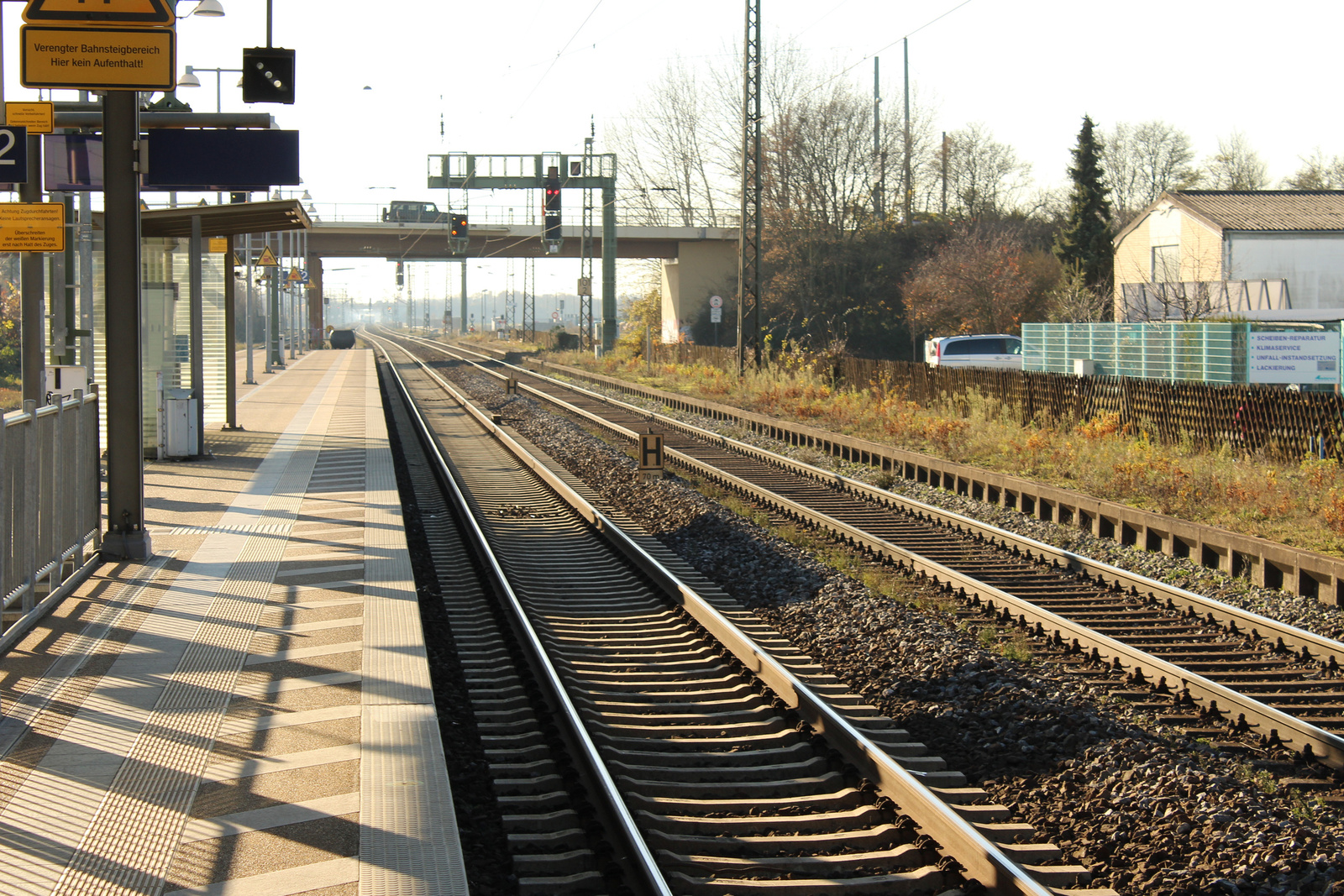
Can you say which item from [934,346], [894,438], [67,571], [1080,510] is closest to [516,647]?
[67,571]

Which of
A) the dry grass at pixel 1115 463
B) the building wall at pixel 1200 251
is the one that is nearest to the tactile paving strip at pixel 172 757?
the dry grass at pixel 1115 463

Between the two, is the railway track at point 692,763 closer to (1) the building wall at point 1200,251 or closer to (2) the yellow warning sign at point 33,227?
(2) the yellow warning sign at point 33,227

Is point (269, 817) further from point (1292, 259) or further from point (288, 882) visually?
point (1292, 259)

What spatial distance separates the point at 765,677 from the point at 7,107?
34.0ft

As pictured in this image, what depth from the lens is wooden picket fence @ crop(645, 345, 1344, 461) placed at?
15.2m

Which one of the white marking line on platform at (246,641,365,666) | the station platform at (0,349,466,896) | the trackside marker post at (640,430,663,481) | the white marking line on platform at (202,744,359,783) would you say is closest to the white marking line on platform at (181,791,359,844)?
the station platform at (0,349,466,896)

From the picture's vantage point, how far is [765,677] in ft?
24.9

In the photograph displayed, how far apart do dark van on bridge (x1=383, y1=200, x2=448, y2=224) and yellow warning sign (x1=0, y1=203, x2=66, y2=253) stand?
2243 inches

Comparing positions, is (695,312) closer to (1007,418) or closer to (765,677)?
(1007,418)

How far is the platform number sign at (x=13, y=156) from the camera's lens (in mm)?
11102

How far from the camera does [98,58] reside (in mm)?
9562

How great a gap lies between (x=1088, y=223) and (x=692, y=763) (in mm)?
55256

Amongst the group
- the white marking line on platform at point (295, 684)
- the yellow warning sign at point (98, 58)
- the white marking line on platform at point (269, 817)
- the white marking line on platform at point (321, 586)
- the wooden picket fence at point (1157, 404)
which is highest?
the yellow warning sign at point (98, 58)

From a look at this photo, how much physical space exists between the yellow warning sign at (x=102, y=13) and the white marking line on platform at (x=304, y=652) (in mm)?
5372
